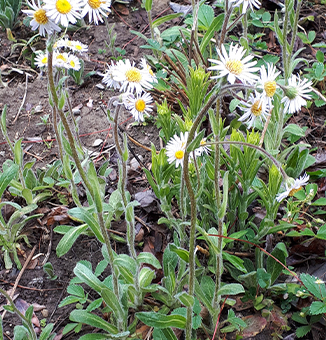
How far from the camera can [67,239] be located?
2057 millimetres

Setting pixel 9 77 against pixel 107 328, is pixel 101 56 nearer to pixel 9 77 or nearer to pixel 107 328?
pixel 9 77

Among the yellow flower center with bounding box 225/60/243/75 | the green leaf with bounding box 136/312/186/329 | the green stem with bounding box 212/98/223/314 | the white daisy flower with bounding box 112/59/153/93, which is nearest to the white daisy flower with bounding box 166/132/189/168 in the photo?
the green stem with bounding box 212/98/223/314

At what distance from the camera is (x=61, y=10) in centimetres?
143

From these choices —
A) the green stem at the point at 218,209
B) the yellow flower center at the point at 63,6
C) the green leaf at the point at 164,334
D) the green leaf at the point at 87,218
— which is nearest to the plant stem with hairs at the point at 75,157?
the green leaf at the point at 87,218

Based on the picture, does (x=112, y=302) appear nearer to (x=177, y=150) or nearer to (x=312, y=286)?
(x=177, y=150)

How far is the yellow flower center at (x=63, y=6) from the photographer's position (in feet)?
4.65

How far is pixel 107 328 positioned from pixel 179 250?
27.2 inches

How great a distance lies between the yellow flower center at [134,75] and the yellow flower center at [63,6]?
429mm

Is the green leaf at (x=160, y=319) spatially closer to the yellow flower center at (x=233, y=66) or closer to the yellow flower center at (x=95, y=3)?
the yellow flower center at (x=233, y=66)

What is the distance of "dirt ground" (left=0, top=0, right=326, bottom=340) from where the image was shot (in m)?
2.38

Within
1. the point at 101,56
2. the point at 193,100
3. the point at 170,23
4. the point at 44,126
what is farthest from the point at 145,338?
the point at 170,23

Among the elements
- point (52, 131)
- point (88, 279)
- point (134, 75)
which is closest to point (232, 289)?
point (88, 279)

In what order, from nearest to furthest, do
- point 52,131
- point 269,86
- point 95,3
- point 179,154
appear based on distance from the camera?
1. point 269,86
2. point 95,3
3. point 179,154
4. point 52,131

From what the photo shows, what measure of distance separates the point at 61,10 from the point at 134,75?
1.54 ft
